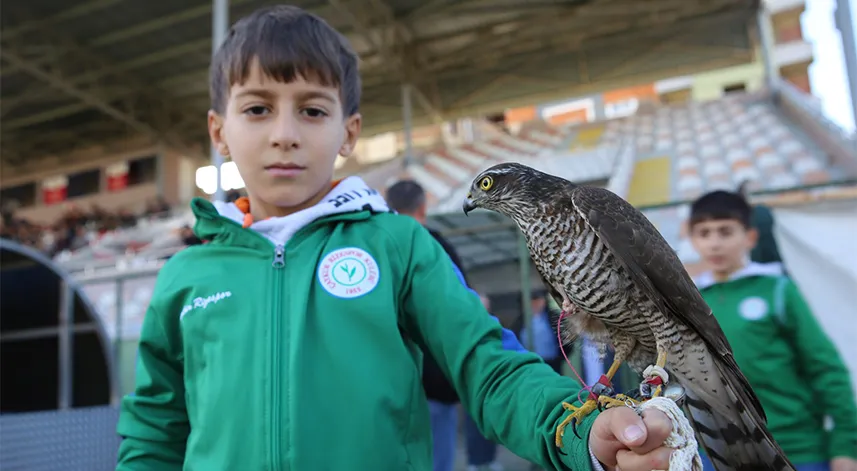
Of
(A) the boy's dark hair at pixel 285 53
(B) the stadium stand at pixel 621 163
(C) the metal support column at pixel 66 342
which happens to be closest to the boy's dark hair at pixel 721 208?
(A) the boy's dark hair at pixel 285 53

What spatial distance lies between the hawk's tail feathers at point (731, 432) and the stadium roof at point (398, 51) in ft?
35.6

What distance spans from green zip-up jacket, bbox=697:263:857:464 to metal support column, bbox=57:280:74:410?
424cm

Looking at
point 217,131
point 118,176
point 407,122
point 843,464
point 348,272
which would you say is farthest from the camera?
point 118,176

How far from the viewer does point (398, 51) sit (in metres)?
13.2

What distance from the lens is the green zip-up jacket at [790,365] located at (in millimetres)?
1876

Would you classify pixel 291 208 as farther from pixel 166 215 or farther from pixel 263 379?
pixel 166 215

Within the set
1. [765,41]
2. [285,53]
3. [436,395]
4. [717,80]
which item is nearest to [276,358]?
[285,53]

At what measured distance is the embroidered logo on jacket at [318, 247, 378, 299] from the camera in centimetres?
108

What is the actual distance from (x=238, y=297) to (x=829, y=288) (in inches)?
136

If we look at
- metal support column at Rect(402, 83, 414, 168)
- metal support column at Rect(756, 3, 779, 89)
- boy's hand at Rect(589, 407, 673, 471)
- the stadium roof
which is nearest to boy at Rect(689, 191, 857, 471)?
boy's hand at Rect(589, 407, 673, 471)

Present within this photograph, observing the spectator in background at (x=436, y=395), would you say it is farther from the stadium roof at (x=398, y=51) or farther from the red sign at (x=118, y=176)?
the red sign at (x=118, y=176)

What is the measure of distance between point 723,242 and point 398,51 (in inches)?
475

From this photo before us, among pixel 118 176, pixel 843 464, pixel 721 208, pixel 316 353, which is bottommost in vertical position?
pixel 843 464

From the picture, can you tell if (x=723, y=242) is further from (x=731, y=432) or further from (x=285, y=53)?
(x=285, y=53)
